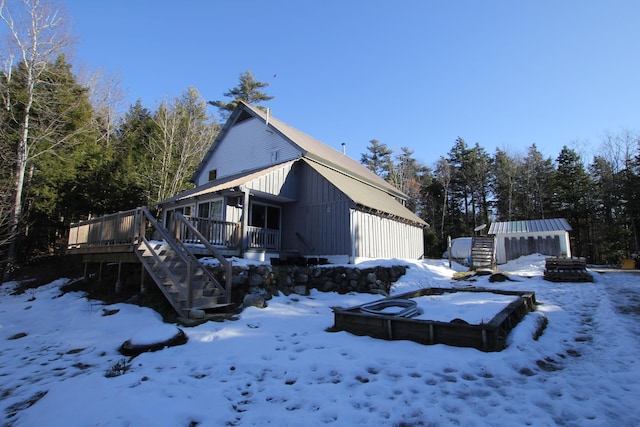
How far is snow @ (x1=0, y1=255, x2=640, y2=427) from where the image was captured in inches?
122

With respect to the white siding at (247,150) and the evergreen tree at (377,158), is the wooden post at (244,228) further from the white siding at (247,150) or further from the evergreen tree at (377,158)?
the evergreen tree at (377,158)

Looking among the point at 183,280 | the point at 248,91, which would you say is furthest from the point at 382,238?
the point at 248,91

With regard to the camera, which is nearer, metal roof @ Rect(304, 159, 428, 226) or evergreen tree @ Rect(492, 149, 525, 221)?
metal roof @ Rect(304, 159, 428, 226)

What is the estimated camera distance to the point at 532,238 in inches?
906

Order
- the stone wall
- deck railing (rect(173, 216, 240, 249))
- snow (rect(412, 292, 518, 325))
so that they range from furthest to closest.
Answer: deck railing (rect(173, 216, 240, 249)) < the stone wall < snow (rect(412, 292, 518, 325))

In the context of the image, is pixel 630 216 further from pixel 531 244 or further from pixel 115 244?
pixel 115 244

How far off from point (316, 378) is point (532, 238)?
78.6 feet

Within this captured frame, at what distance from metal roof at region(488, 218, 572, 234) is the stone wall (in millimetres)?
13858

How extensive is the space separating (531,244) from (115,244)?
80.4 ft

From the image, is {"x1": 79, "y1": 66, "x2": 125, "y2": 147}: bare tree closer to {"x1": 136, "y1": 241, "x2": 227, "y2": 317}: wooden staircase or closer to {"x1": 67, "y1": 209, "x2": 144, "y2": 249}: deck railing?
{"x1": 67, "y1": 209, "x2": 144, "y2": 249}: deck railing

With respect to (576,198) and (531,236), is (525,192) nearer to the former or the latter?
(576,198)

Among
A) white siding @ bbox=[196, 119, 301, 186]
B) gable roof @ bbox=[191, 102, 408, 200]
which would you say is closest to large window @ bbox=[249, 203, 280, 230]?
white siding @ bbox=[196, 119, 301, 186]

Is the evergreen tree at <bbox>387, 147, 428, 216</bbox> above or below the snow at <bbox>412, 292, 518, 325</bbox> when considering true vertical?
above

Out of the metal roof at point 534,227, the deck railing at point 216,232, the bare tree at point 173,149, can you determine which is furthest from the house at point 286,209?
the metal roof at point 534,227
